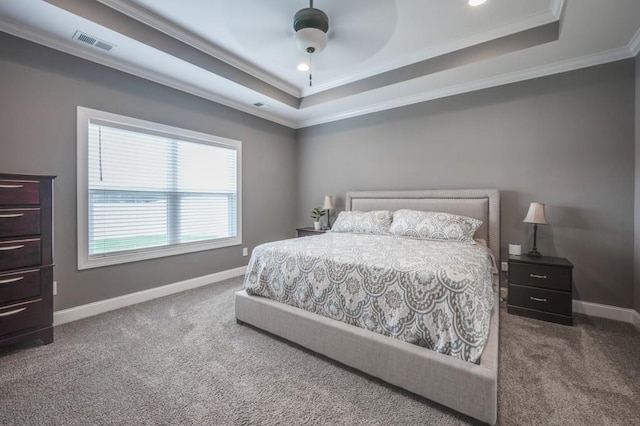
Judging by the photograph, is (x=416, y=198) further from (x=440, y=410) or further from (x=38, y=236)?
(x=38, y=236)

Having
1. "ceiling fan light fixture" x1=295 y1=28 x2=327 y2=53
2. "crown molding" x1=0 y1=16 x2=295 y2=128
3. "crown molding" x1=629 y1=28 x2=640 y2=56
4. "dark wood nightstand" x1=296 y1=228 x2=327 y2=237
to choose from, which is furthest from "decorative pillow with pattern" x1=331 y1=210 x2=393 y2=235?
"crown molding" x1=629 y1=28 x2=640 y2=56

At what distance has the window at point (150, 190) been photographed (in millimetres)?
2723

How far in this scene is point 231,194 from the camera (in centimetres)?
412

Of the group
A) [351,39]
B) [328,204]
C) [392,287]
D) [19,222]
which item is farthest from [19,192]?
[328,204]

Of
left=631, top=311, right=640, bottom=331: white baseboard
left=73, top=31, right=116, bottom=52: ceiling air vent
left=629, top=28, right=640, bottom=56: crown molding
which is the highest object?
left=73, top=31, right=116, bottom=52: ceiling air vent

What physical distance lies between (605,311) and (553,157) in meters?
1.62

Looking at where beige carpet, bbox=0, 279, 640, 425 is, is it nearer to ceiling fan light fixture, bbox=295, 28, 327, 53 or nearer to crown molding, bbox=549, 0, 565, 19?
ceiling fan light fixture, bbox=295, 28, 327, 53

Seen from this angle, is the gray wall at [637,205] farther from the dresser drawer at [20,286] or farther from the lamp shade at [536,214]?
the dresser drawer at [20,286]

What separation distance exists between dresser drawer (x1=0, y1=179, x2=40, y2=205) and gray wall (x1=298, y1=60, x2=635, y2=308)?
3810mm

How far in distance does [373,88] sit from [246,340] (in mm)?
3219

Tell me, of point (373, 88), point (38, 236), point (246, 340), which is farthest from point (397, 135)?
point (38, 236)

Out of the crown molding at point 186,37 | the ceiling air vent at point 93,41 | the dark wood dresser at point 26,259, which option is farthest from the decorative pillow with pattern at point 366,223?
the ceiling air vent at point 93,41

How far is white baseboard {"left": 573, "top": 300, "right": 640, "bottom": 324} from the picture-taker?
258 cm

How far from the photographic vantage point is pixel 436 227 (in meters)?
2.96
